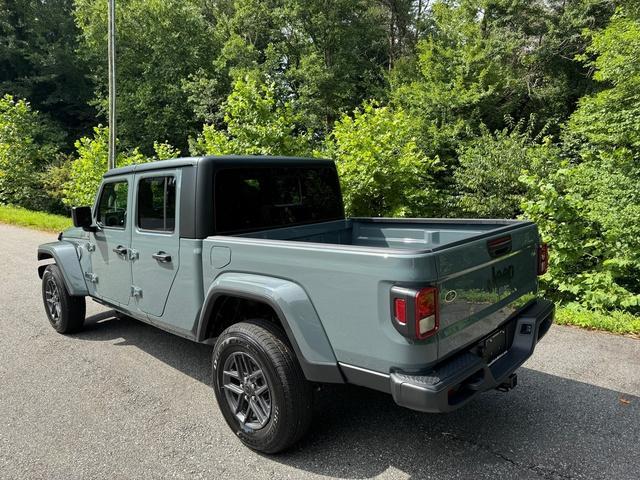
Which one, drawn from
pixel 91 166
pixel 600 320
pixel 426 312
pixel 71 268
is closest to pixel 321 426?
pixel 426 312

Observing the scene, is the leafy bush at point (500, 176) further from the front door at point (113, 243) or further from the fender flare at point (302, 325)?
the fender flare at point (302, 325)

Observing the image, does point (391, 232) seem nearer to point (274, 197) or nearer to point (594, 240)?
point (274, 197)

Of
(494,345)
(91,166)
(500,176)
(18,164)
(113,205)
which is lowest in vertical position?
(494,345)

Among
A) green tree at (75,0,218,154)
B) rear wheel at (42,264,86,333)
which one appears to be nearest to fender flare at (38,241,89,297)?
Result: rear wheel at (42,264,86,333)

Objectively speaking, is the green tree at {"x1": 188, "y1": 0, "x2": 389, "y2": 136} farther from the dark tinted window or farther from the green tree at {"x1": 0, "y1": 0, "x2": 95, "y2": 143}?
the dark tinted window

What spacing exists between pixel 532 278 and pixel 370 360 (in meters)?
1.63

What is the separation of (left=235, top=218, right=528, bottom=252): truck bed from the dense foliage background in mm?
3006

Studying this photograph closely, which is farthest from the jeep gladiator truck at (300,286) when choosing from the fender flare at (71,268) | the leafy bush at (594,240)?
the leafy bush at (594,240)

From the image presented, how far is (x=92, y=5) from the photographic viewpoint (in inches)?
1040

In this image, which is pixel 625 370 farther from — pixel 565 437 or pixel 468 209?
pixel 468 209

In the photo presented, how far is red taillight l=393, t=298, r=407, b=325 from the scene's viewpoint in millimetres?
2193

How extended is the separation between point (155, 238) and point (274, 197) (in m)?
1.01

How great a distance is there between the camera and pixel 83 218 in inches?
170

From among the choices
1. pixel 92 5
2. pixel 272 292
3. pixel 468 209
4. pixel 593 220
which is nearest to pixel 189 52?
pixel 92 5
